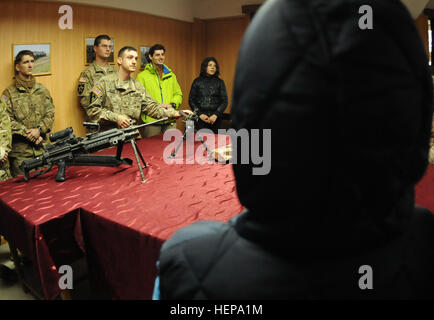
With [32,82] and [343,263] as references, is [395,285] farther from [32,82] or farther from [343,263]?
[32,82]

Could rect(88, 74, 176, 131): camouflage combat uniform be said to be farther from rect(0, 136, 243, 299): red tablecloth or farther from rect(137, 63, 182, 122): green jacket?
rect(0, 136, 243, 299): red tablecloth

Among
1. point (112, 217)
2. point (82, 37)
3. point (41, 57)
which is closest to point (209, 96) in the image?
point (82, 37)

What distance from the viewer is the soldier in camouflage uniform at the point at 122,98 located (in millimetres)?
3637

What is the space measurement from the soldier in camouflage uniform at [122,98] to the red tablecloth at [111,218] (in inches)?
58.0

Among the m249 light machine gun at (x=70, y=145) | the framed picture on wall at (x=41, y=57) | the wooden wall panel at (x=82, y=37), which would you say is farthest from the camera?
the framed picture on wall at (x=41, y=57)

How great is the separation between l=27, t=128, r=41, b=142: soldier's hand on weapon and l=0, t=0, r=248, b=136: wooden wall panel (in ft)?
2.45

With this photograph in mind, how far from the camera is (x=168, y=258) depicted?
0.62m

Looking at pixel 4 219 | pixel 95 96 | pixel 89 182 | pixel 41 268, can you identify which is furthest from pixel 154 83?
pixel 41 268

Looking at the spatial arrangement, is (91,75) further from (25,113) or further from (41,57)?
(25,113)

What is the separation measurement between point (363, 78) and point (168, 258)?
1.43ft

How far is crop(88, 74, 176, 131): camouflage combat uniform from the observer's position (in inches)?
143

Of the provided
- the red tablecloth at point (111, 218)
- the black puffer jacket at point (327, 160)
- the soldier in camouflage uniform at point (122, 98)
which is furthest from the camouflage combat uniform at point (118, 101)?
the black puffer jacket at point (327, 160)

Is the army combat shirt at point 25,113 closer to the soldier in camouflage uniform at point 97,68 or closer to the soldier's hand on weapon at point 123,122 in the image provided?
the soldier in camouflage uniform at point 97,68

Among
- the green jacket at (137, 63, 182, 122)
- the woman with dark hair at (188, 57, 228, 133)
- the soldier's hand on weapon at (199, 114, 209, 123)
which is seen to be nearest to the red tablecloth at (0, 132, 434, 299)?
the green jacket at (137, 63, 182, 122)
